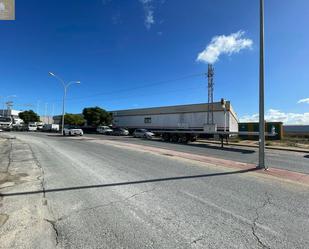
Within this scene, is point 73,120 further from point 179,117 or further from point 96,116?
point 179,117

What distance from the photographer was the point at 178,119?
1804 inches

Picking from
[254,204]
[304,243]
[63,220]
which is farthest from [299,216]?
[63,220]

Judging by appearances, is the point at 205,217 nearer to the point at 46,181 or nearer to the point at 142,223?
the point at 142,223

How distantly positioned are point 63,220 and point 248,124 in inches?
1551

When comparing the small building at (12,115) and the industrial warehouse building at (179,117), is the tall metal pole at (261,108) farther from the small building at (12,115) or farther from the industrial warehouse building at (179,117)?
the small building at (12,115)

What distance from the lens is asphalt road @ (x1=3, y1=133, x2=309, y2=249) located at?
364cm

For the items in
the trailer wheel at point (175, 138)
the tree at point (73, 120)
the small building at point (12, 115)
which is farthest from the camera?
the small building at point (12, 115)

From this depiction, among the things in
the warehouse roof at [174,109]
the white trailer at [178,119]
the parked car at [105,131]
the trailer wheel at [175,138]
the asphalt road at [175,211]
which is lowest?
the asphalt road at [175,211]

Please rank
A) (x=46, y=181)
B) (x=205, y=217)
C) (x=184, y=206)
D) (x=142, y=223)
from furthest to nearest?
(x=46, y=181) → (x=184, y=206) → (x=205, y=217) → (x=142, y=223)

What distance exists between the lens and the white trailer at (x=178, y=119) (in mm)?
39000

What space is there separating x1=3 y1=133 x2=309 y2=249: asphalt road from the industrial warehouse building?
102 feet

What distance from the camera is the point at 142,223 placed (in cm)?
422

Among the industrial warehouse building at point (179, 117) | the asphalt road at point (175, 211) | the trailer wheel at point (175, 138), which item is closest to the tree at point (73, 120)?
the industrial warehouse building at point (179, 117)

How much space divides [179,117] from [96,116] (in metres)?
23.6
